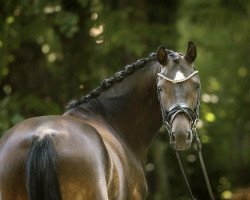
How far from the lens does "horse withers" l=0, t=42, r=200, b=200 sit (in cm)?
503

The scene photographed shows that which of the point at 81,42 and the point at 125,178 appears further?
the point at 81,42

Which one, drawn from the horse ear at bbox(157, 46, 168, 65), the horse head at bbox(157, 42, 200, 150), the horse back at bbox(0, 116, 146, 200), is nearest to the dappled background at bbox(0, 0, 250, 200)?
the horse ear at bbox(157, 46, 168, 65)

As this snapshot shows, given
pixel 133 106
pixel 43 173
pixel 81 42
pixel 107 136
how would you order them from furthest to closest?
pixel 81 42, pixel 133 106, pixel 107 136, pixel 43 173

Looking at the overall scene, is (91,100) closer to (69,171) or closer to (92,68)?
(69,171)

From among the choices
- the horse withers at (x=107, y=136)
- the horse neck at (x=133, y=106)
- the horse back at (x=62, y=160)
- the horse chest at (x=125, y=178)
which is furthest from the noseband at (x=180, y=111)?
the horse back at (x=62, y=160)

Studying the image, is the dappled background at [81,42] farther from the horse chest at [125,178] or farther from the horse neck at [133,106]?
the horse chest at [125,178]

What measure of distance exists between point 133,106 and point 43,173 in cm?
201

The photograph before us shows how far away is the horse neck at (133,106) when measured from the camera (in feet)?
22.2

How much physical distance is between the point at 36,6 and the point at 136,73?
5.82m

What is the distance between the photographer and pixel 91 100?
6.74m

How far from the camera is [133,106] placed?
6836 mm

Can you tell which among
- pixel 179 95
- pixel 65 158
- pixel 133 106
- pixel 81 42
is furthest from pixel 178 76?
pixel 81 42

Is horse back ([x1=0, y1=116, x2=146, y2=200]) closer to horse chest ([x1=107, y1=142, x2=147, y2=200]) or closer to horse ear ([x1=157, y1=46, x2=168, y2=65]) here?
horse chest ([x1=107, y1=142, x2=147, y2=200])

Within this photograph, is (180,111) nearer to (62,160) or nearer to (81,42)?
(62,160)
